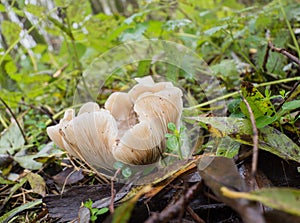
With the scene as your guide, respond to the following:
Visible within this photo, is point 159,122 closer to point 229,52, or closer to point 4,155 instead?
point 4,155

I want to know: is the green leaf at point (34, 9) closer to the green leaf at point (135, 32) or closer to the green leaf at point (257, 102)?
the green leaf at point (135, 32)

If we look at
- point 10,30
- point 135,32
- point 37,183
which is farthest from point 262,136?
point 10,30

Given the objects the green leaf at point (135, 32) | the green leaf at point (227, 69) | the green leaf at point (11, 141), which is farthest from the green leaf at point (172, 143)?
the green leaf at point (135, 32)

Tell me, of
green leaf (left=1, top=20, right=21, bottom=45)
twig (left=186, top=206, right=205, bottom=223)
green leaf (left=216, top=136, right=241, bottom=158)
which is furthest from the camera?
green leaf (left=1, top=20, right=21, bottom=45)

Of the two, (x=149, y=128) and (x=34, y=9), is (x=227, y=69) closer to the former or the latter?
(x=149, y=128)

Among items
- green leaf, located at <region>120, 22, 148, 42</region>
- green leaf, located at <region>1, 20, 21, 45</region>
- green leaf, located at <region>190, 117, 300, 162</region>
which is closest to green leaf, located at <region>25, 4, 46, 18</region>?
green leaf, located at <region>1, 20, 21, 45</region>

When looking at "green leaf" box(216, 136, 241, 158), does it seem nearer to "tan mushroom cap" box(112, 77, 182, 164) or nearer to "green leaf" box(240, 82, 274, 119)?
"green leaf" box(240, 82, 274, 119)
